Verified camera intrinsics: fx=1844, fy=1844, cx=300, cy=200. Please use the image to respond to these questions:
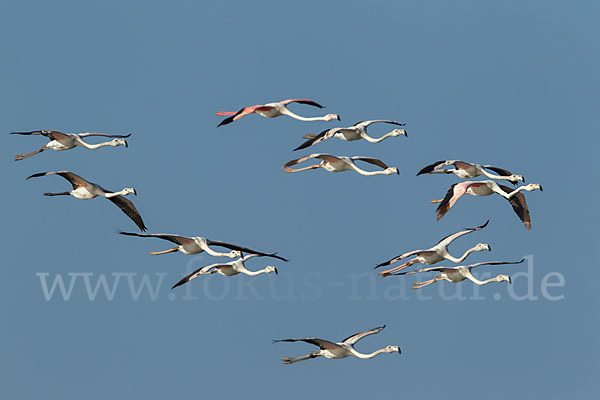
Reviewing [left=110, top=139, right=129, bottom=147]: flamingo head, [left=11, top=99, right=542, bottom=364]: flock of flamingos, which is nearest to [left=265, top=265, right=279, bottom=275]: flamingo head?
[left=11, top=99, right=542, bottom=364]: flock of flamingos

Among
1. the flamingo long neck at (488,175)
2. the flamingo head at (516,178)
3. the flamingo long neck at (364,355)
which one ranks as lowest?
the flamingo long neck at (364,355)

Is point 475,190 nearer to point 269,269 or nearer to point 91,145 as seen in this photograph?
point 269,269

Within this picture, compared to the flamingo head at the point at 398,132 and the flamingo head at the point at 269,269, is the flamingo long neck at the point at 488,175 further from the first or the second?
the flamingo head at the point at 269,269

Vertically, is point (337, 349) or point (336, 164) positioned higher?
point (336, 164)

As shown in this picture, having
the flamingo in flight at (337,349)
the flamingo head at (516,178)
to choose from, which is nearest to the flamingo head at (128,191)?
the flamingo in flight at (337,349)

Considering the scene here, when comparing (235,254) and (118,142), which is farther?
(235,254)

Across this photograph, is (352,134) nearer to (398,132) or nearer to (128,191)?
(398,132)

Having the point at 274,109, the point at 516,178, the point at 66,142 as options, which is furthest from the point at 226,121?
the point at 516,178

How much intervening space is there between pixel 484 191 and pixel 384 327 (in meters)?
6.14

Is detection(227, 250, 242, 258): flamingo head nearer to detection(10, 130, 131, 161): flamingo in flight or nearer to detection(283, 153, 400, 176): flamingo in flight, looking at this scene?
detection(283, 153, 400, 176): flamingo in flight

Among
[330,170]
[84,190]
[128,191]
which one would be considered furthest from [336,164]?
[84,190]

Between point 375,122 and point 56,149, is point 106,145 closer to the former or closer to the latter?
point 56,149

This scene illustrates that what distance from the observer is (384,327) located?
210 feet

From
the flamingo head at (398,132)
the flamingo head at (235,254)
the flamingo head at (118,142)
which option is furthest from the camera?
the flamingo head at (235,254)
